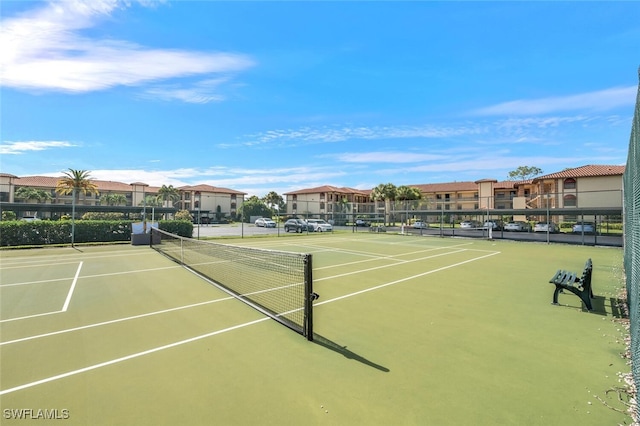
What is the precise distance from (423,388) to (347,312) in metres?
2.89

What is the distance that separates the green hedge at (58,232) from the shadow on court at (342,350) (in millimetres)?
22241

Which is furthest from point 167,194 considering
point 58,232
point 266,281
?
point 266,281

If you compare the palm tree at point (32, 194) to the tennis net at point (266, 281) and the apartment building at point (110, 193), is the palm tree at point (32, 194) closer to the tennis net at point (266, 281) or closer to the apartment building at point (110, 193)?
the apartment building at point (110, 193)

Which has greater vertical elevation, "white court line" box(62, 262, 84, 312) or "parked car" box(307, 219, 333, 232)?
"parked car" box(307, 219, 333, 232)

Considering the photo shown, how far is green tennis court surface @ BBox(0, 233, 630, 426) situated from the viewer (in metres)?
3.18

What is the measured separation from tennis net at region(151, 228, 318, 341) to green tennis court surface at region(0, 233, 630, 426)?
385 millimetres

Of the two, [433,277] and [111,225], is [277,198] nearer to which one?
[111,225]

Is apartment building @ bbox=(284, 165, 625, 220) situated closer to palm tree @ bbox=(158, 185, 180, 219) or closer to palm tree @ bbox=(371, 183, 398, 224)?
palm tree @ bbox=(371, 183, 398, 224)

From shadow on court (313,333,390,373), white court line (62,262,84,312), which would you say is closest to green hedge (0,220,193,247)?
white court line (62,262,84,312)

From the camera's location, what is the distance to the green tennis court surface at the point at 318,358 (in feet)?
10.4

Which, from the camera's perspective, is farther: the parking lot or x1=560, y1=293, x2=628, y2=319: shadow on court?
the parking lot

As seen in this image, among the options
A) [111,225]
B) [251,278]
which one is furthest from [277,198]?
[251,278]

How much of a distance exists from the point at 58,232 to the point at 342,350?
2345 centimetres

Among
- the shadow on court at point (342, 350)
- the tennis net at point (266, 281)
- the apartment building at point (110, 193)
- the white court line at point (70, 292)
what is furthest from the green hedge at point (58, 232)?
the shadow on court at point (342, 350)
